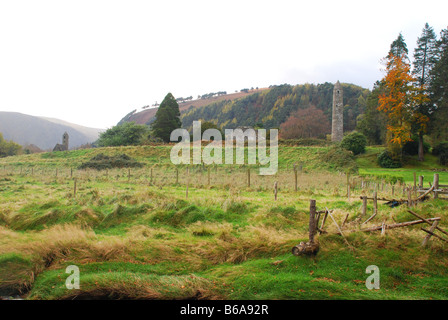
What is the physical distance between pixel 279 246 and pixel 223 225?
7.17ft

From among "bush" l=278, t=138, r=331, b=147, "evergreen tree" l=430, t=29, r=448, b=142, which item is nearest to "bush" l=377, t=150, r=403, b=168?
"evergreen tree" l=430, t=29, r=448, b=142

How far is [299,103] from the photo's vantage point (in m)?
98.5

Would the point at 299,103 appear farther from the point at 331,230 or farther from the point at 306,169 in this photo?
the point at 331,230

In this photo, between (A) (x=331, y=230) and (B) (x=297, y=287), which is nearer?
(B) (x=297, y=287)

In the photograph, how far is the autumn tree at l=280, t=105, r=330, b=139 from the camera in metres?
61.8

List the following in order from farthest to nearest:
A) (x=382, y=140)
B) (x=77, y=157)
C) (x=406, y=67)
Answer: (x=382, y=140)
(x=77, y=157)
(x=406, y=67)

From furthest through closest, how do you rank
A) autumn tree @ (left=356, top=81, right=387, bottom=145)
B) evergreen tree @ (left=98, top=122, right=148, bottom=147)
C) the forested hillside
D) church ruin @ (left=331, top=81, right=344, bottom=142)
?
1. the forested hillside
2. church ruin @ (left=331, top=81, right=344, bottom=142)
3. evergreen tree @ (left=98, top=122, right=148, bottom=147)
4. autumn tree @ (left=356, top=81, right=387, bottom=145)

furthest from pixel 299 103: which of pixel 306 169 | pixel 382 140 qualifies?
pixel 306 169

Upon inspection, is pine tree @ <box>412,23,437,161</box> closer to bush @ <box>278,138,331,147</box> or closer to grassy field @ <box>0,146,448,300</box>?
bush @ <box>278,138,331,147</box>

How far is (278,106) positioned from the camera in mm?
102750

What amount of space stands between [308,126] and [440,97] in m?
38.1

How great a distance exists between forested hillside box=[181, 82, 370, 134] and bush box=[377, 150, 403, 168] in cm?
4808

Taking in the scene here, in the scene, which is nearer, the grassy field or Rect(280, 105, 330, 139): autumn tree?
the grassy field
